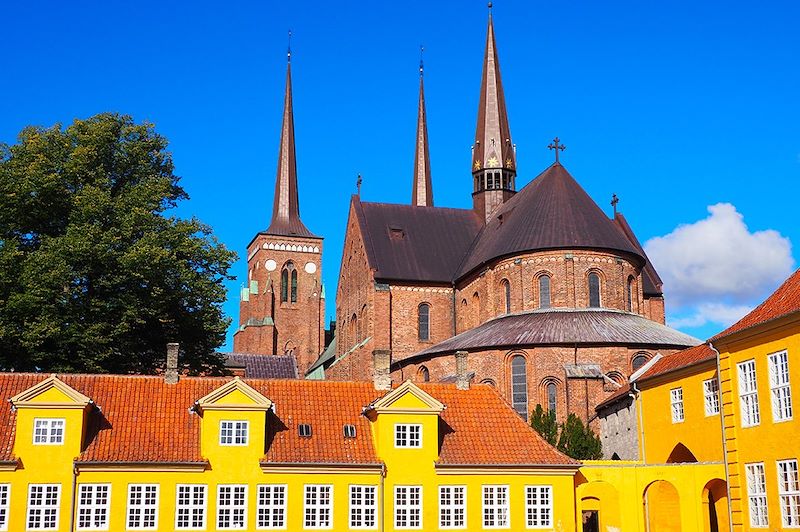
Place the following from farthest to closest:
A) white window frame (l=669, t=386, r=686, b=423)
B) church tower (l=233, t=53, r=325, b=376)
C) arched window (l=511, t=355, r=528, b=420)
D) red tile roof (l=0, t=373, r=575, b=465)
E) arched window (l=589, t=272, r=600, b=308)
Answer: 1. church tower (l=233, t=53, r=325, b=376)
2. arched window (l=589, t=272, r=600, b=308)
3. arched window (l=511, t=355, r=528, b=420)
4. white window frame (l=669, t=386, r=686, b=423)
5. red tile roof (l=0, t=373, r=575, b=465)

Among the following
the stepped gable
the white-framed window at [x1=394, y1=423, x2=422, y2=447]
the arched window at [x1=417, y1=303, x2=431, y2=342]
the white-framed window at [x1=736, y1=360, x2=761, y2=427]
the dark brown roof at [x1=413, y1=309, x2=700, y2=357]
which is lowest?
the white-framed window at [x1=394, y1=423, x2=422, y2=447]

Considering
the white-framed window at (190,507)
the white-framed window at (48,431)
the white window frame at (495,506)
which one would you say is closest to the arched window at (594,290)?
the white window frame at (495,506)

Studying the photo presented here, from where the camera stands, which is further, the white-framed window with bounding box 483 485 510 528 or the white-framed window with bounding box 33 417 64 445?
the white-framed window with bounding box 483 485 510 528

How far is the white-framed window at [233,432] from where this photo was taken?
100ft

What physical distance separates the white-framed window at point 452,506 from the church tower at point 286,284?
62.0 m

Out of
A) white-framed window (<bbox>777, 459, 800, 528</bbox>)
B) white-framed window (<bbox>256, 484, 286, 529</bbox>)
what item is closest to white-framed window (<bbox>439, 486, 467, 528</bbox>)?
white-framed window (<bbox>256, 484, 286, 529</bbox>)

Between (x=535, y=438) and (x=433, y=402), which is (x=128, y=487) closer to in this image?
(x=433, y=402)

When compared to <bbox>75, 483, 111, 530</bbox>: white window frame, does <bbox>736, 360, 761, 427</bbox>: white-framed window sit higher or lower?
higher

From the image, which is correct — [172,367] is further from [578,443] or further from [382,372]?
[578,443]

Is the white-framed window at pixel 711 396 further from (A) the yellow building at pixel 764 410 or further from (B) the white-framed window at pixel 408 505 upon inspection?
(B) the white-framed window at pixel 408 505

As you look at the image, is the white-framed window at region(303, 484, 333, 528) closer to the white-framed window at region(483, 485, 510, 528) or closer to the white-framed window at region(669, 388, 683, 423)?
the white-framed window at region(483, 485, 510, 528)

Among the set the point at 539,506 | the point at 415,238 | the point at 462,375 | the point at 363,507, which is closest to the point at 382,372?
the point at 462,375

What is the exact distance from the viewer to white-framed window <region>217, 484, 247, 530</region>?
98.3 feet

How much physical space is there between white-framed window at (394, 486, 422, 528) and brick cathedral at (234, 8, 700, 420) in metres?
6.03
